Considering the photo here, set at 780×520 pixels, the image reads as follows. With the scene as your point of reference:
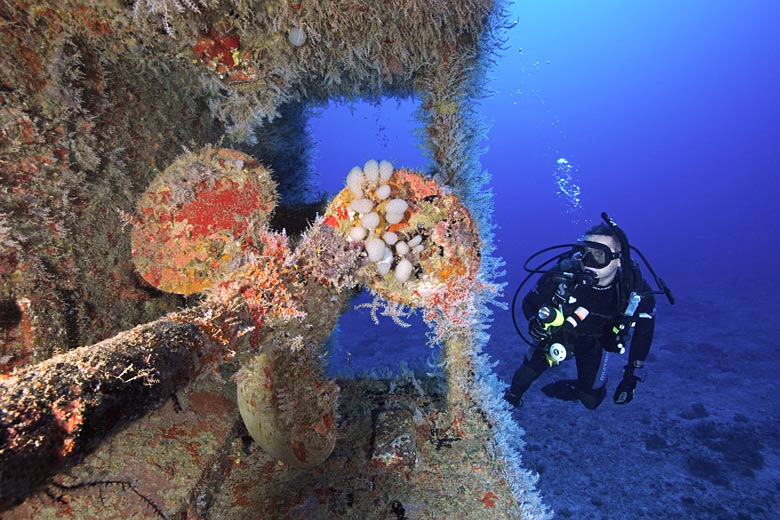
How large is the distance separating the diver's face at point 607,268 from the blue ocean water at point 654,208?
8.04ft

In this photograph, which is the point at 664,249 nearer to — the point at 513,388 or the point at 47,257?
the point at 513,388

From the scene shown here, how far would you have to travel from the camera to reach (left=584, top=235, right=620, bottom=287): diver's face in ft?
17.5

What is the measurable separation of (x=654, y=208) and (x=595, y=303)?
94361 mm

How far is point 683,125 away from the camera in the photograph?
320 ft

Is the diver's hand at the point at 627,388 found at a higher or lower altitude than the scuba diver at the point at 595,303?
lower

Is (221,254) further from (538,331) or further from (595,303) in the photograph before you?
(595,303)

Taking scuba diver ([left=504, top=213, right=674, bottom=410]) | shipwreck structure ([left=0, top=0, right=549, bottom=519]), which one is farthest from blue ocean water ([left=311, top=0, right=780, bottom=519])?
scuba diver ([left=504, top=213, right=674, bottom=410])

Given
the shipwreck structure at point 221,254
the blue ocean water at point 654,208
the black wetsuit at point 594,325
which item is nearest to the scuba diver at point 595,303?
the black wetsuit at point 594,325

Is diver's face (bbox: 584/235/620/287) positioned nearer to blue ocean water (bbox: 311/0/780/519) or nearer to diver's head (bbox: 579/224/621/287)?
diver's head (bbox: 579/224/621/287)

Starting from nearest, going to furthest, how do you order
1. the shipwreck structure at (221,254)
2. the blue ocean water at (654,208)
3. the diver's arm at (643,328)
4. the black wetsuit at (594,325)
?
1. the shipwreck structure at (221,254)
2. the black wetsuit at (594,325)
3. the diver's arm at (643,328)
4. the blue ocean water at (654,208)

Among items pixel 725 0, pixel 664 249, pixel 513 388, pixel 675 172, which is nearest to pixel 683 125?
pixel 675 172

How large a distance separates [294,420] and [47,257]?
2091 mm

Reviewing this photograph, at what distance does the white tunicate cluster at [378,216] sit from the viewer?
8.50ft

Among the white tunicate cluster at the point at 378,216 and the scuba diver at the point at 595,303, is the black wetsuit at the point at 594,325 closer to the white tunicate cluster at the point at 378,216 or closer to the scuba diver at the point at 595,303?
the scuba diver at the point at 595,303
